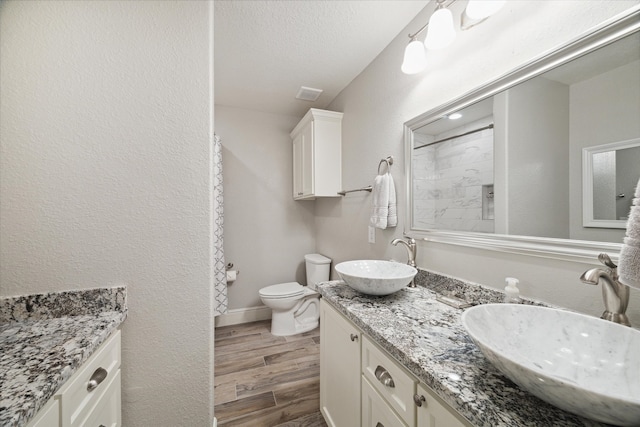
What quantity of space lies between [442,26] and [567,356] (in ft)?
4.43

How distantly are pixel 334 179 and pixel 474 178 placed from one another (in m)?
1.39

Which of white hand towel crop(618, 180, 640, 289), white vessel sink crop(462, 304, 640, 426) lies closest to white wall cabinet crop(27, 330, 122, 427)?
white vessel sink crop(462, 304, 640, 426)

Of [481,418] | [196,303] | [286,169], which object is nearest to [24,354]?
[196,303]

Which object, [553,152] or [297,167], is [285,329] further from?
[553,152]

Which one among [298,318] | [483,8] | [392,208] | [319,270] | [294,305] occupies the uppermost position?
[483,8]

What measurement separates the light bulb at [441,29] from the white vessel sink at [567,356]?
1.18 m

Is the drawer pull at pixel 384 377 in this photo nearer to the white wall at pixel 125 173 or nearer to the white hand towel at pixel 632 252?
the white hand towel at pixel 632 252

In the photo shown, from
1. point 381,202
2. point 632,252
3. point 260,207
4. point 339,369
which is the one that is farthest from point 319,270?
point 632,252

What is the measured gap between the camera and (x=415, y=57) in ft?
4.27

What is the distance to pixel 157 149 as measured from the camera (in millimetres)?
1043

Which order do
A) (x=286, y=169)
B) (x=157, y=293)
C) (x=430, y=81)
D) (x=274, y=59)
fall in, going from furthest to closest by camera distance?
(x=286, y=169) → (x=274, y=59) → (x=430, y=81) → (x=157, y=293)

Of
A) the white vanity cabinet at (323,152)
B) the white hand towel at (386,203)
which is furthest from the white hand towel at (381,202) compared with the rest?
the white vanity cabinet at (323,152)

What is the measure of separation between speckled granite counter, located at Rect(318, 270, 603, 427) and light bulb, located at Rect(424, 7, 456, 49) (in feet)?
3.77

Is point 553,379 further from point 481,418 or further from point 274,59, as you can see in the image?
point 274,59
